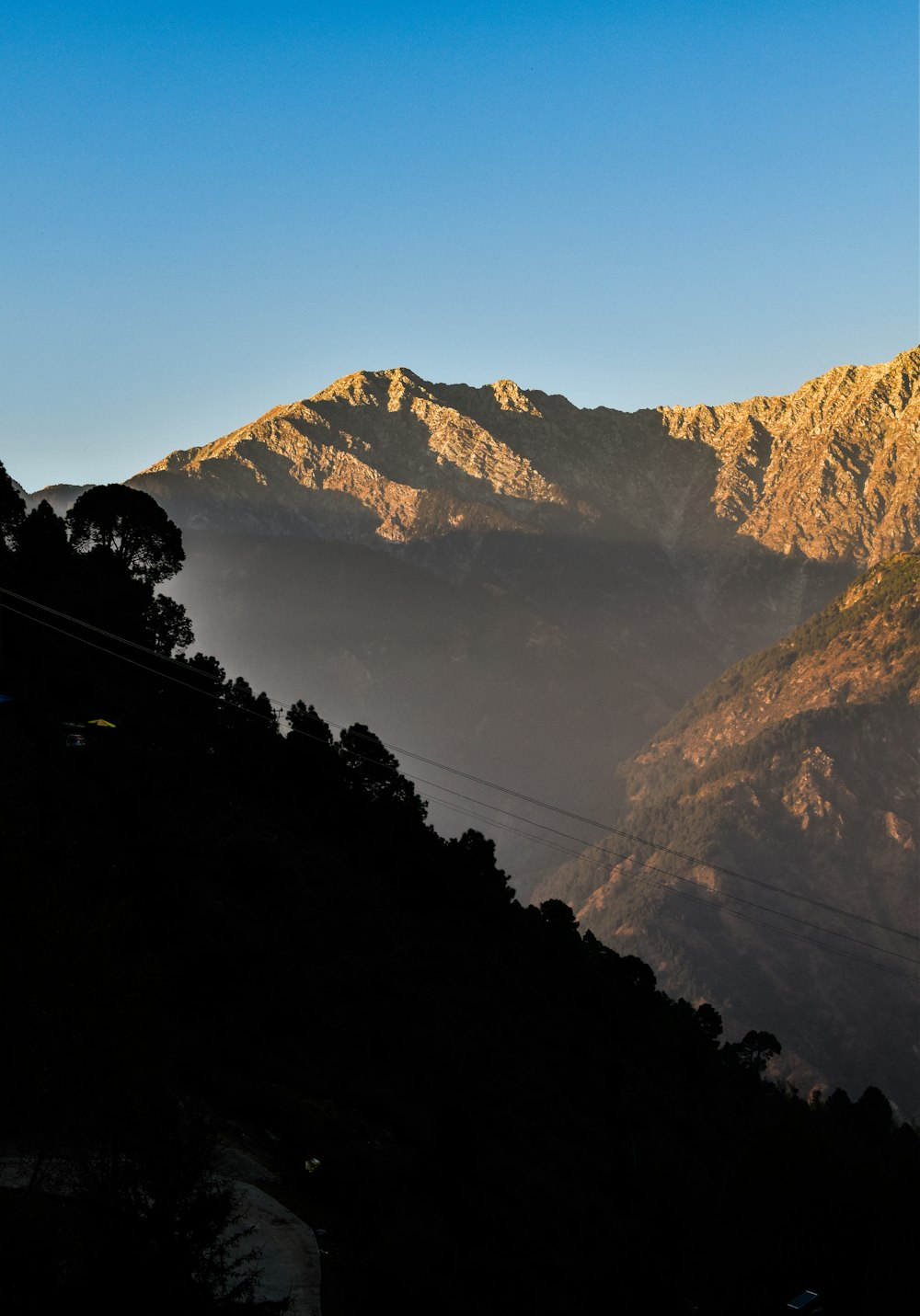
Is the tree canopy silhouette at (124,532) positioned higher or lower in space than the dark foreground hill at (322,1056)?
higher

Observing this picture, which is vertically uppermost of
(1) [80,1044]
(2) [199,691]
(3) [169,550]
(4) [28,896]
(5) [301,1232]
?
(3) [169,550]

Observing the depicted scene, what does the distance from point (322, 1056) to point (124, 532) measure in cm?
7647

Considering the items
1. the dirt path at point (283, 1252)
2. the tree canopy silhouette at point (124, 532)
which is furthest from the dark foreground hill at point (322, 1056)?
the tree canopy silhouette at point (124, 532)

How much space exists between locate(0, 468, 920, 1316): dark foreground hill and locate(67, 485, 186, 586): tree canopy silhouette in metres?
2.59

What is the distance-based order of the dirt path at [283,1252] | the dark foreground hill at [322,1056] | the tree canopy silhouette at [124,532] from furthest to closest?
Answer: the tree canopy silhouette at [124,532] → the dirt path at [283,1252] → the dark foreground hill at [322,1056]

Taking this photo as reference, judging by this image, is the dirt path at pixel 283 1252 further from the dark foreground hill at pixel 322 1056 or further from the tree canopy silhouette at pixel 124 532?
the tree canopy silhouette at pixel 124 532

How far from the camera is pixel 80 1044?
A: 30609 millimetres

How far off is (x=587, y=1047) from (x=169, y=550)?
2559 inches

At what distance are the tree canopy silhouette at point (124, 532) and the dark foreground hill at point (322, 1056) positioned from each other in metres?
2.59

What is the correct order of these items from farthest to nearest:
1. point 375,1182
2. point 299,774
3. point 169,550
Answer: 1. point 169,550
2. point 299,774
3. point 375,1182

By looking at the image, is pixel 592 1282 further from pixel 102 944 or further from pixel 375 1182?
pixel 102 944

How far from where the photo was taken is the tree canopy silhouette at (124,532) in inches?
Result: 4719

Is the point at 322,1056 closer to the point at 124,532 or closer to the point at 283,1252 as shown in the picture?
the point at 283,1252

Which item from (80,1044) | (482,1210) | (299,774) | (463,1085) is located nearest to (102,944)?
(80,1044)
